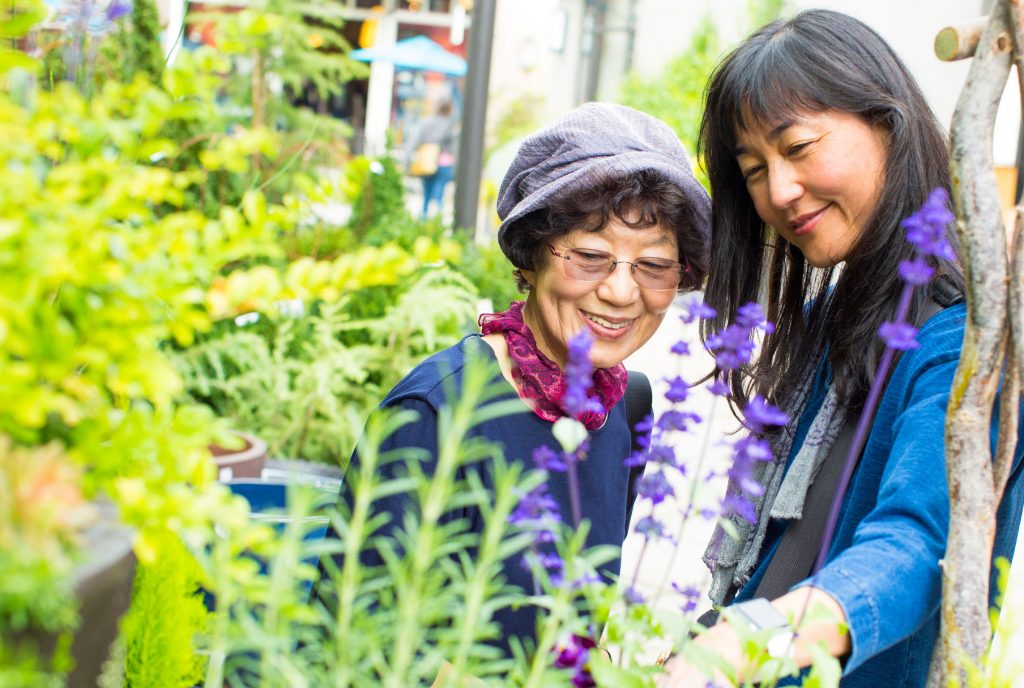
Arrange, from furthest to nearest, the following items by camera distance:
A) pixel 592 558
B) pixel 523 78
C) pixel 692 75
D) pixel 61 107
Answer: pixel 523 78 < pixel 692 75 < pixel 592 558 < pixel 61 107

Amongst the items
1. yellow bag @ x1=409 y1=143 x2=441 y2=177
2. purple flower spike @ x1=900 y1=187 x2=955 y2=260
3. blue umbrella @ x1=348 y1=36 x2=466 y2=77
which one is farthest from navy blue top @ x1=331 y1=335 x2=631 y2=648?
blue umbrella @ x1=348 y1=36 x2=466 y2=77

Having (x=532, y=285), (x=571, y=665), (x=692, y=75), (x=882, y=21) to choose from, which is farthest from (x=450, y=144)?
(x=571, y=665)

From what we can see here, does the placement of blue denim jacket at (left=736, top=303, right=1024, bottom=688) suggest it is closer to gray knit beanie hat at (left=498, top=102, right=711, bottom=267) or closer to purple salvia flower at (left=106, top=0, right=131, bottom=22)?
gray knit beanie hat at (left=498, top=102, right=711, bottom=267)

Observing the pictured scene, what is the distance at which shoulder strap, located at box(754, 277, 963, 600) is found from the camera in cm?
165

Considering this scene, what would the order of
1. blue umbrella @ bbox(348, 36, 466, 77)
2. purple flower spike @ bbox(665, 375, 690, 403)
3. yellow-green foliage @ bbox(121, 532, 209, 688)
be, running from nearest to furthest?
purple flower spike @ bbox(665, 375, 690, 403), yellow-green foliage @ bbox(121, 532, 209, 688), blue umbrella @ bbox(348, 36, 466, 77)

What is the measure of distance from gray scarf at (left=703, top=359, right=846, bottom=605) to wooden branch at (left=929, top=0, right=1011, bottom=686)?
0.51 m

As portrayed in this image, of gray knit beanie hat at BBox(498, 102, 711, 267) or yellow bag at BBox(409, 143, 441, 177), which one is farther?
yellow bag at BBox(409, 143, 441, 177)

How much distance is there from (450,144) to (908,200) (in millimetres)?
14083

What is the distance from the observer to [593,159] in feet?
6.03

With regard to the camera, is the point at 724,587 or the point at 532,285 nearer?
the point at 724,587

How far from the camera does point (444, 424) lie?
31.2 inches

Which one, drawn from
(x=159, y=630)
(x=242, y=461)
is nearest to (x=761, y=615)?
(x=159, y=630)

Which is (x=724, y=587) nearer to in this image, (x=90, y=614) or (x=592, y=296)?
(x=592, y=296)

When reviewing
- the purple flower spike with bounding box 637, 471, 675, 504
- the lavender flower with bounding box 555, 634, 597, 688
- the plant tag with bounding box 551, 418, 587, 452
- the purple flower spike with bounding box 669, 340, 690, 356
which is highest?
the purple flower spike with bounding box 669, 340, 690, 356
